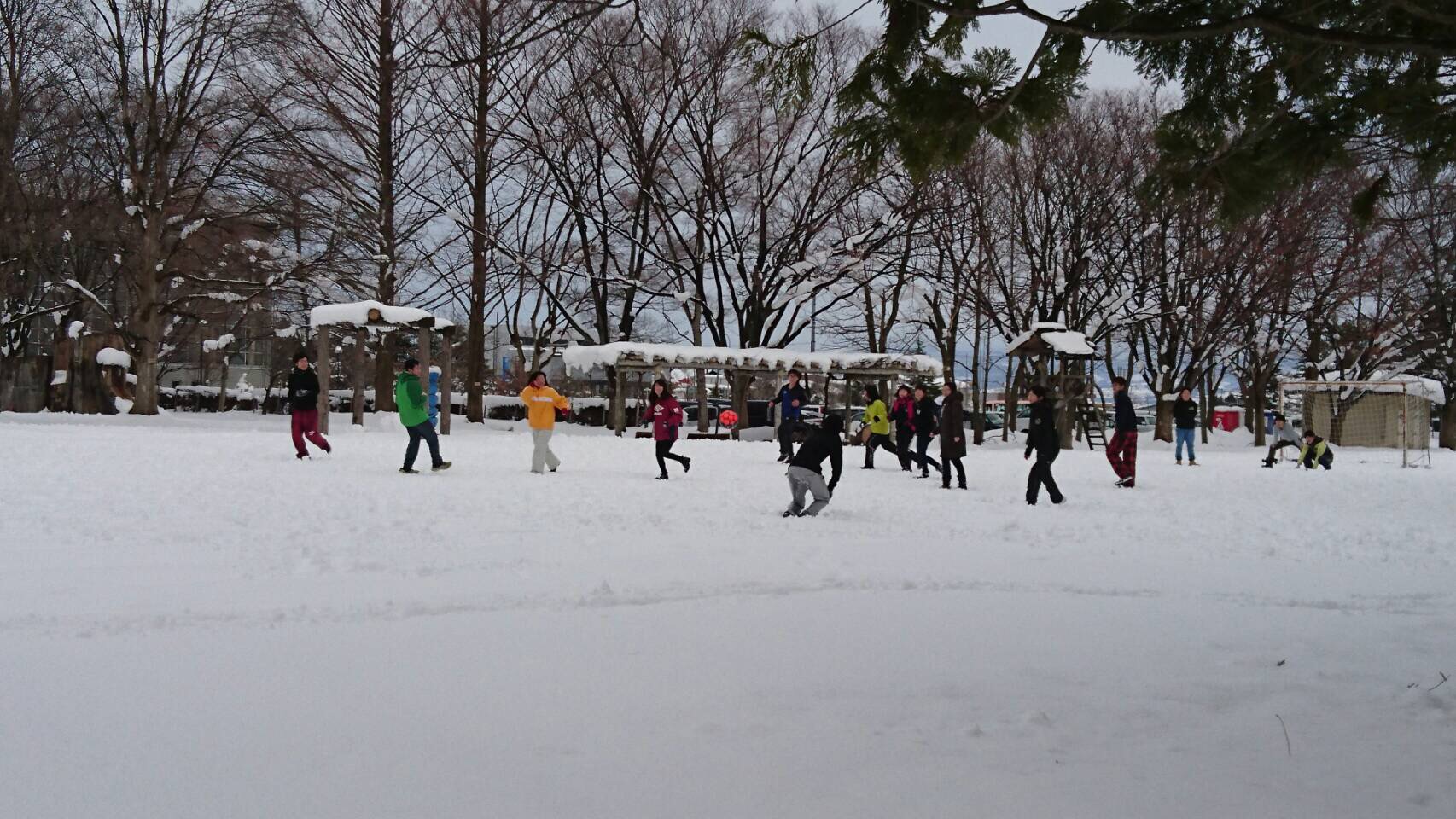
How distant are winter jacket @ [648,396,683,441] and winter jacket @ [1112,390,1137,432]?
6.25 metres

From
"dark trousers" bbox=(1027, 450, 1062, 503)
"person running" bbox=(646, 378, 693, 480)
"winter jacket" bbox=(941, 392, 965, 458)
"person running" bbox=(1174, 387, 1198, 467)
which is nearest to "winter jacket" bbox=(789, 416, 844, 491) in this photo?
"dark trousers" bbox=(1027, 450, 1062, 503)

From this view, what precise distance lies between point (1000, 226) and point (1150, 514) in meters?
21.1

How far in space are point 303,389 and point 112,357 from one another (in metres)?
24.1

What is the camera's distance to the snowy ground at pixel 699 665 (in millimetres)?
3242

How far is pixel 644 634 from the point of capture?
5.06m

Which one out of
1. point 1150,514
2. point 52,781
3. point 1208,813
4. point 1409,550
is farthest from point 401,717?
point 1150,514

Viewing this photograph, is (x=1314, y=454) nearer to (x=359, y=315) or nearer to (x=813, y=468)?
(x=813, y=468)

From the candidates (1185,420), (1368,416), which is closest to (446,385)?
(1185,420)

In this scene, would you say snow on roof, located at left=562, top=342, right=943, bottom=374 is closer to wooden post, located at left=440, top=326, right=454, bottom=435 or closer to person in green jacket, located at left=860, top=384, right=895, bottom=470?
wooden post, located at left=440, top=326, right=454, bottom=435

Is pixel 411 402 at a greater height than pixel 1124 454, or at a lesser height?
greater

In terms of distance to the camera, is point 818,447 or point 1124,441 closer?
point 818,447

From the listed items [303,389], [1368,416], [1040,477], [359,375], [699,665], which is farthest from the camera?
[1368,416]

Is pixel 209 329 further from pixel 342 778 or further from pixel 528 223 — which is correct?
pixel 342 778

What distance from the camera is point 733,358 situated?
26.9 m
